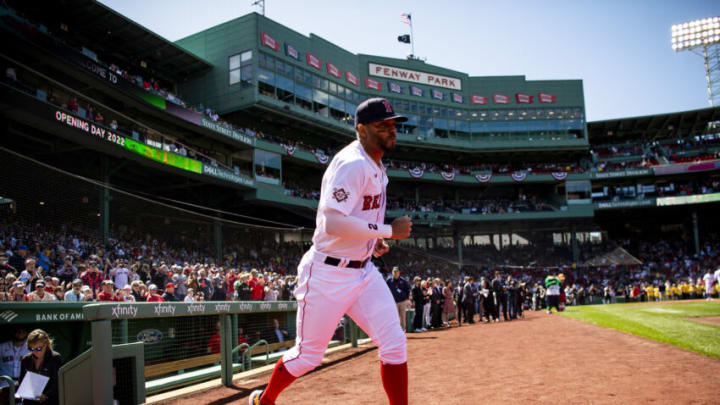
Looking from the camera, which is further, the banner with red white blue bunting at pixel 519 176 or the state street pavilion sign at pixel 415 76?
the banner with red white blue bunting at pixel 519 176

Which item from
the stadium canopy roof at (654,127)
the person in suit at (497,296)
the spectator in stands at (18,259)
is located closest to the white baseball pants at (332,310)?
the spectator in stands at (18,259)

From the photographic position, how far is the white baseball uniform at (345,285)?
129 inches

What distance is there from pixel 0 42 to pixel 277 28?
1874 centimetres

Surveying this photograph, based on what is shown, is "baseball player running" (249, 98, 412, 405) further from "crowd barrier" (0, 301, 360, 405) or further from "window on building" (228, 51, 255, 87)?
"window on building" (228, 51, 255, 87)

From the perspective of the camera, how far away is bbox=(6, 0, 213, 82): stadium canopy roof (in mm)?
24812

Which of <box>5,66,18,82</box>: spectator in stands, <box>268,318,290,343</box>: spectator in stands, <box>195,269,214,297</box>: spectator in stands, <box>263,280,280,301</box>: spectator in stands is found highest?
<box>5,66,18,82</box>: spectator in stands

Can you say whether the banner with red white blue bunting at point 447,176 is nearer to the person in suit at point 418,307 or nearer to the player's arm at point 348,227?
the person in suit at point 418,307

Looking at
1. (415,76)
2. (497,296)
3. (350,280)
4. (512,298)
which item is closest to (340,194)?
(350,280)

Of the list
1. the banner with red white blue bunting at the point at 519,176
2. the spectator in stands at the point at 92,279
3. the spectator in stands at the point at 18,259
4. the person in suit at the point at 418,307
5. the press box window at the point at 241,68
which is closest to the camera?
the spectator in stands at the point at 18,259

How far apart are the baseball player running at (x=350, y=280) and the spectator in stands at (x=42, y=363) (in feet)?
8.70

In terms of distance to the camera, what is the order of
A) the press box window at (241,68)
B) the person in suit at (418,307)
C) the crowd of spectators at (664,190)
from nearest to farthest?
1. the person in suit at (418,307)
2. the press box window at (241,68)
3. the crowd of spectators at (664,190)

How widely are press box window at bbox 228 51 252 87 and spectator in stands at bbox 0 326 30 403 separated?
2882 centimetres

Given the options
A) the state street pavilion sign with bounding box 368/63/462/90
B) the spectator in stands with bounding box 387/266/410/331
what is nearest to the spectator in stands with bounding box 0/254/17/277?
the spectator in stands with bounding box 387/266/410/331

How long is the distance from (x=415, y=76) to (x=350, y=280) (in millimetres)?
45088
